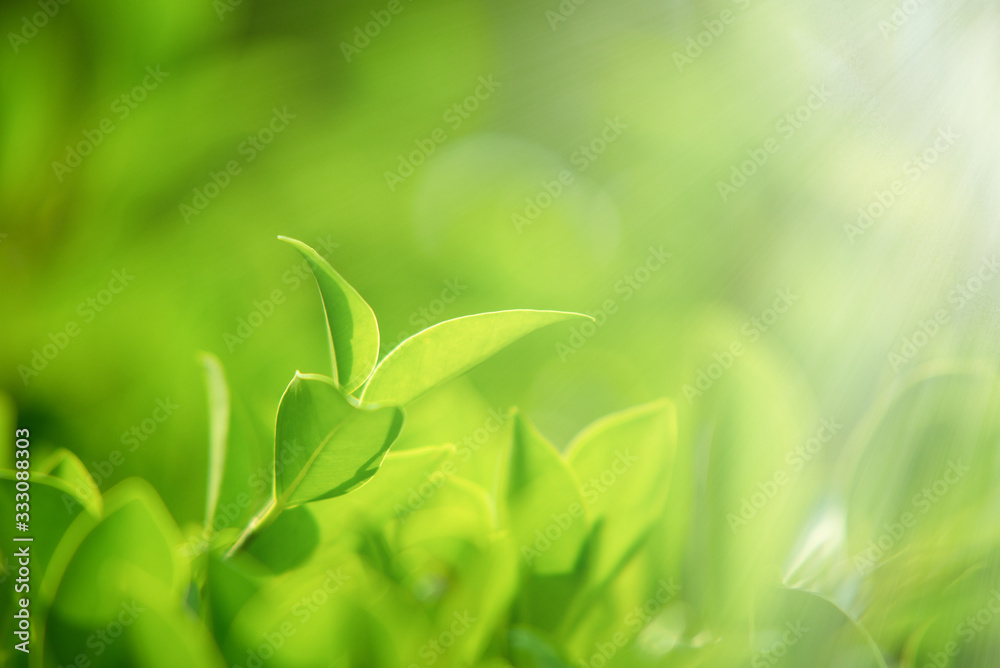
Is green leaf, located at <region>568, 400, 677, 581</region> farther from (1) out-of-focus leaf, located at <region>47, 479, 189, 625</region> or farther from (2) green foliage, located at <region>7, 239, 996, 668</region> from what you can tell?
(1) out-of-focus leaf, located at <region>47, 479, 189, 625</region>

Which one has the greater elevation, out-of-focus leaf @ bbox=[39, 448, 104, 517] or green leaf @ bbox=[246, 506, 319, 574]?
out-of-focus leaf @ bbox=[39, 448, 104, 517]

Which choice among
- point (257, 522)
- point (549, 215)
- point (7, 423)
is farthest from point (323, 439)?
point (549, 215)

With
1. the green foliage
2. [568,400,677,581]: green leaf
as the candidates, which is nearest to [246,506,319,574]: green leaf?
the green foliage

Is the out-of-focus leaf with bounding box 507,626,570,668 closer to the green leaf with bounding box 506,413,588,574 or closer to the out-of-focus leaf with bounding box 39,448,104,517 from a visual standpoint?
the green leaf with bounding box 506,413,588,574

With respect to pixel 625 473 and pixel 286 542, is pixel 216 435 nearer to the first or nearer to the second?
pixel 286 542

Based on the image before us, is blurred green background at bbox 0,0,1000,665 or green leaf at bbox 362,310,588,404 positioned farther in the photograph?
blurred green background at bbox 0,0,1000,665

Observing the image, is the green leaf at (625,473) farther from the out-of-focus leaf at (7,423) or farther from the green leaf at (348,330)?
the out-of-focus leaf at (7,423)

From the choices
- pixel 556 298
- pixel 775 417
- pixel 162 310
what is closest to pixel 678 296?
pixel 556 298

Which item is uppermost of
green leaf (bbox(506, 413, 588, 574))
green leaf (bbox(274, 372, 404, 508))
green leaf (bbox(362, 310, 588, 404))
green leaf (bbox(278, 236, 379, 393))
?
green leaf (bbox(278, 236, 379, 393))
